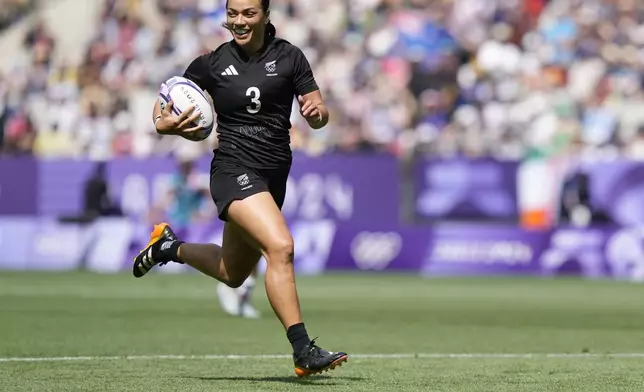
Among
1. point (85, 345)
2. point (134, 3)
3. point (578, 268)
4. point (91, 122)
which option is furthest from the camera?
point (134, 3)

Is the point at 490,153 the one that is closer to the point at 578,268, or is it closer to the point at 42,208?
the point at 578,268

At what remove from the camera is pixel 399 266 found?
77.8 ft

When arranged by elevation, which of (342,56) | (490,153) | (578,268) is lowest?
(578,268)

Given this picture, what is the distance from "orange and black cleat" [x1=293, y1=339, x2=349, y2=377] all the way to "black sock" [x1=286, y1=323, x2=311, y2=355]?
0.04 metres

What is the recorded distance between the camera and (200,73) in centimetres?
922

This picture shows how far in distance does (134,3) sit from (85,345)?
61.0 feet

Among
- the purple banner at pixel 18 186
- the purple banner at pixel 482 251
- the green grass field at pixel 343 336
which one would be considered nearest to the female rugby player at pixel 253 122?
the green grass field at pixel 343 336

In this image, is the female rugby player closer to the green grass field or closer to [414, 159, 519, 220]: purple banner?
the green grass field

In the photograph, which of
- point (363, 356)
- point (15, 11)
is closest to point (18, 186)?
point (15, 11)

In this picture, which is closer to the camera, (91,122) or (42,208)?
(42,208)

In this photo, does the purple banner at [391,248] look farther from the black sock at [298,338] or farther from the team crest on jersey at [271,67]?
the black sock at [298,338]

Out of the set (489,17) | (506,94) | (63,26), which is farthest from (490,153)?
(63,26)

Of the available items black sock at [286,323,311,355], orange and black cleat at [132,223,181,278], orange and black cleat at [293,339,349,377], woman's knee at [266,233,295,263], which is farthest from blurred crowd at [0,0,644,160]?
orange and black cleat at [293,339,349,377]

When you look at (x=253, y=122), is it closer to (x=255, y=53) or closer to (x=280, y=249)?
(x=255, y=53)
